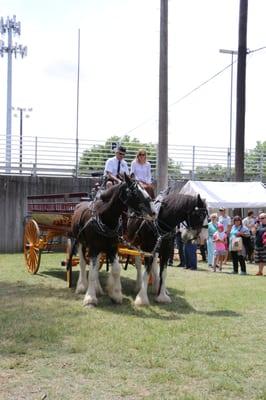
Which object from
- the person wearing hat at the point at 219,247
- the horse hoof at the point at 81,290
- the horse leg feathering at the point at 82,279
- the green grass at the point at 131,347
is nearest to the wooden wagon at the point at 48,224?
the horse leg feathering at the point at 82,279

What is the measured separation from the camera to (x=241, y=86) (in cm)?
1977

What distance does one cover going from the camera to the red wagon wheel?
12.8m

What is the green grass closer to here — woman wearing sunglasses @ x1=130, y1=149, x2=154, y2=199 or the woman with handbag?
woman wearing sunglasses @ x1=130, y1=149, x2=154, y2=199

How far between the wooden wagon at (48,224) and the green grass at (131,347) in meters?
1.53

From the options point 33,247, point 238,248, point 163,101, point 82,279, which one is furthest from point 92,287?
point 238,248

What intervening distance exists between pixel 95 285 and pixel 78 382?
425 cm

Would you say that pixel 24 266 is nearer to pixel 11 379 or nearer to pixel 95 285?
Answer: pixel 95 285

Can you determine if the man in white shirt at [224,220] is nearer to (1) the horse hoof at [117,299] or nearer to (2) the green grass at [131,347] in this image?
(2) the green grass at [131,347]

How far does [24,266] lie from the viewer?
1487cm

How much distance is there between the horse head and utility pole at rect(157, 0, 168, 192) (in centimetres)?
561

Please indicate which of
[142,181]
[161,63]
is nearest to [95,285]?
[142,181]

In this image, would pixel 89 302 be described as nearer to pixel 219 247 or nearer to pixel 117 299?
pixel 117 299

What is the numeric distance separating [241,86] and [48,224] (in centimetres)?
1008

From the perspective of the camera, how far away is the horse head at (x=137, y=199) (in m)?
8.76
